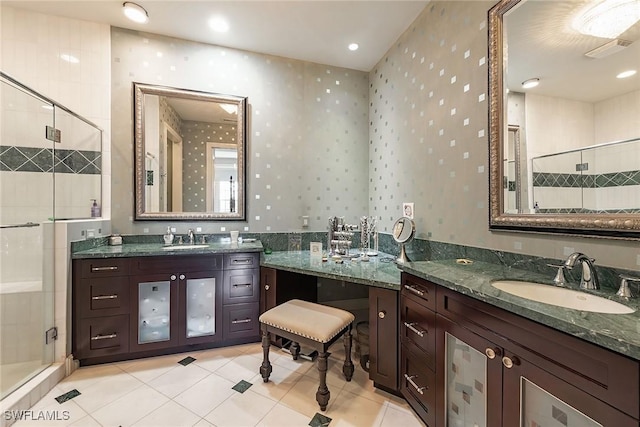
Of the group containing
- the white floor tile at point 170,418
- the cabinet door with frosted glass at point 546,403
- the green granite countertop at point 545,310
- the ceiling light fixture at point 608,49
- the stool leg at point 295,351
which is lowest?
the white floor tile at point 170,418

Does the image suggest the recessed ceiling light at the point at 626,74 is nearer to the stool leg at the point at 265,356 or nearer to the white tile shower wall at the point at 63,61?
the stool leg at the point at 265,356

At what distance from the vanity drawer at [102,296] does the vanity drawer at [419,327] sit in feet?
7.14

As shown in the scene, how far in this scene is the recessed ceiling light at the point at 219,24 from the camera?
2.35m

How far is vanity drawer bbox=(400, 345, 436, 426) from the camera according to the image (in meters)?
1.38

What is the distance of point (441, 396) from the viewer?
1.32m

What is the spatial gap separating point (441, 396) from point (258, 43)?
3.31 m

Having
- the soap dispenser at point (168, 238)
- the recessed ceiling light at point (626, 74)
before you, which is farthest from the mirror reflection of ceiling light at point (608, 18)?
the soap dispenser at point (168, 238)

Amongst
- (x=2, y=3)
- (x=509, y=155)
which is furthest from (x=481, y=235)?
(x=2, y=3)

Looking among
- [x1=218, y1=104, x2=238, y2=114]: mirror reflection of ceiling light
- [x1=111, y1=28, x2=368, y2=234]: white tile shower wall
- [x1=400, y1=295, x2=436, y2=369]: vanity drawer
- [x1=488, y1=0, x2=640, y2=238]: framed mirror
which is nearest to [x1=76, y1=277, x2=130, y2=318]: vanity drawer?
[x1=111, y1=28, x2=368, y2=234]: white tile shower wall

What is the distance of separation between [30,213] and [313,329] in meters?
2.31

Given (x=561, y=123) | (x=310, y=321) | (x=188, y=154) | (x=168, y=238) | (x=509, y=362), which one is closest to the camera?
(x=509, y=362)

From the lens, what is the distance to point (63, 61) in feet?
7.73

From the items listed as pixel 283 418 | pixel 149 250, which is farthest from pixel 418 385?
pixel 149 250

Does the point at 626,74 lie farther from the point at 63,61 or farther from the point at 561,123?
the point at 63,61
